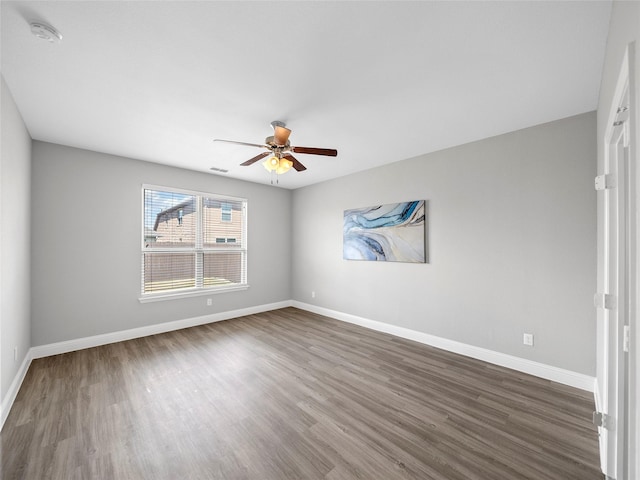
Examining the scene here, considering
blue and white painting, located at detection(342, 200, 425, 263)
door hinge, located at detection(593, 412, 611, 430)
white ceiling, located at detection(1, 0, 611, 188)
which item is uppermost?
white ceiling, located at detection(1, 0, 611, 188)

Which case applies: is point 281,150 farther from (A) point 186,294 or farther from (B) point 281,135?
(A) point 186,294

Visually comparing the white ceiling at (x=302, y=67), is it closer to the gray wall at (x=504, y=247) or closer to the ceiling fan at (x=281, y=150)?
the ceiling fan at (x=281, y=150)

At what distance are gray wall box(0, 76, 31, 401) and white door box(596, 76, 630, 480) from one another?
13.4 ft

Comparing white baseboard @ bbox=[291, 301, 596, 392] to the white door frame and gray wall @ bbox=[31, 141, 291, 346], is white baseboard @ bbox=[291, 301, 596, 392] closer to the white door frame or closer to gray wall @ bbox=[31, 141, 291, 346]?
the white door frame

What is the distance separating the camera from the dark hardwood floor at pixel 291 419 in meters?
1.68

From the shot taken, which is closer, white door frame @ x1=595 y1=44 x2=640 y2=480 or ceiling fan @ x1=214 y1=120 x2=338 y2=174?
white door frame @ x1=595 y1=44 x2=640 y2=480

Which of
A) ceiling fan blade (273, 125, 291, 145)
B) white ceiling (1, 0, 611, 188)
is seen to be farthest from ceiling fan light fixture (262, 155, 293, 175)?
white ceiling (1, 0, 611, 188)

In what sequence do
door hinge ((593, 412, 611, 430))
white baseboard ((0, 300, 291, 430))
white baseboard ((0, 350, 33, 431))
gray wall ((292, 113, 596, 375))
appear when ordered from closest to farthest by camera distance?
door hinge ((593, 412, 611, 430)), white baseboard ((0, 350, 33, 431)), white baseboard ((0, 300, 291, 430)), gray wall ((292, 113, 596, 375))

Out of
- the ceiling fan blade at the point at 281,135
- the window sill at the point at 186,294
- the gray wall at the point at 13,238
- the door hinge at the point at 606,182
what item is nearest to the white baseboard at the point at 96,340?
the gray wall at the point at 13,238

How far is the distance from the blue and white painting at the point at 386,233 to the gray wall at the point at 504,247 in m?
0.13

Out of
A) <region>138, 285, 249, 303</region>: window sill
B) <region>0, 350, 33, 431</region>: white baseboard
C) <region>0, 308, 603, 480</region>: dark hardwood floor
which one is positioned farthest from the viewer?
<region>138, 285, 249, 303</region>: window sill

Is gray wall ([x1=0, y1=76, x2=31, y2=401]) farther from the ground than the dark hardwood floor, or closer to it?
farther from the ground

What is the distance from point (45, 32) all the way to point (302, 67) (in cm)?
158

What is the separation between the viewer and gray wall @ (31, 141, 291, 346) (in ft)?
10.9
